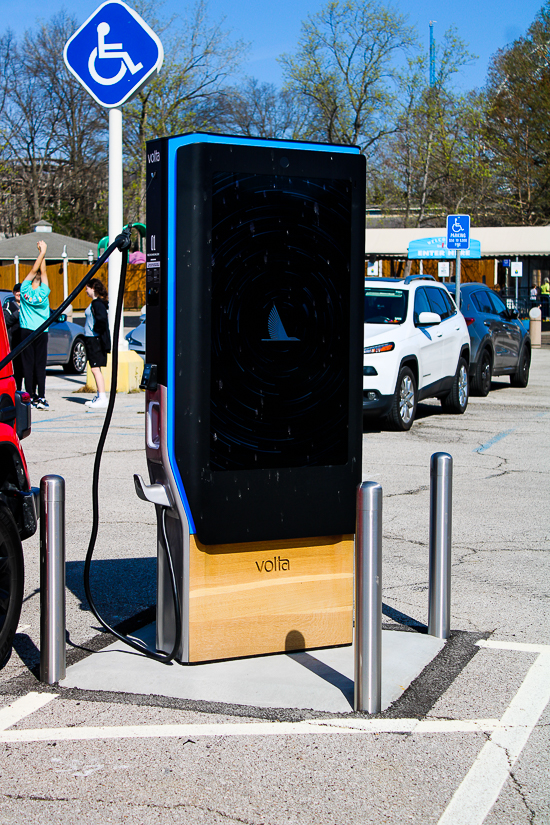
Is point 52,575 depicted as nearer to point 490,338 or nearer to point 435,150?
point 490,338

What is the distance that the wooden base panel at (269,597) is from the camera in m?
4.20

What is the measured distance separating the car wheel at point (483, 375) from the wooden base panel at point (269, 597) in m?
12.3

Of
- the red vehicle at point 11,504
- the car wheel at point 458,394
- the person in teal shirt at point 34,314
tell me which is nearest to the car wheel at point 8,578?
the red vehicle at point 11,504

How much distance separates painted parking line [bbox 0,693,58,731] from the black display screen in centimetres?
118

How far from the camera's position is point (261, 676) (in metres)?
4.12

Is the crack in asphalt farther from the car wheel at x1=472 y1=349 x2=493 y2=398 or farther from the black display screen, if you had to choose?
the car wheel at x1=472 y1=349 x2=493 y2=398

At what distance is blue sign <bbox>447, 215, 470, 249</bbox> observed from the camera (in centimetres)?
1961

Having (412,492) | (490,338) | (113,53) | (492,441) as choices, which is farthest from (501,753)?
(490,338)

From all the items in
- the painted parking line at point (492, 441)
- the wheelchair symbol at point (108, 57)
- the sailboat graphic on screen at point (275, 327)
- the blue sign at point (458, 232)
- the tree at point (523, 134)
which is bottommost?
the painted parking line at point (492, 441)

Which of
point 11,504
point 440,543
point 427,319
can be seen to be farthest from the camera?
point 427,319

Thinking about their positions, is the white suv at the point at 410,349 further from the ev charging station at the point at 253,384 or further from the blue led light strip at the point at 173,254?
the blue led light strip at the point at 173,254

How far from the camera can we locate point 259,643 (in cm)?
434

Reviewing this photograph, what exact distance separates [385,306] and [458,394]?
2154 mm

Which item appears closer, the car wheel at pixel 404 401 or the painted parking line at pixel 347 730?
the painted parking line at pixel 347 730
